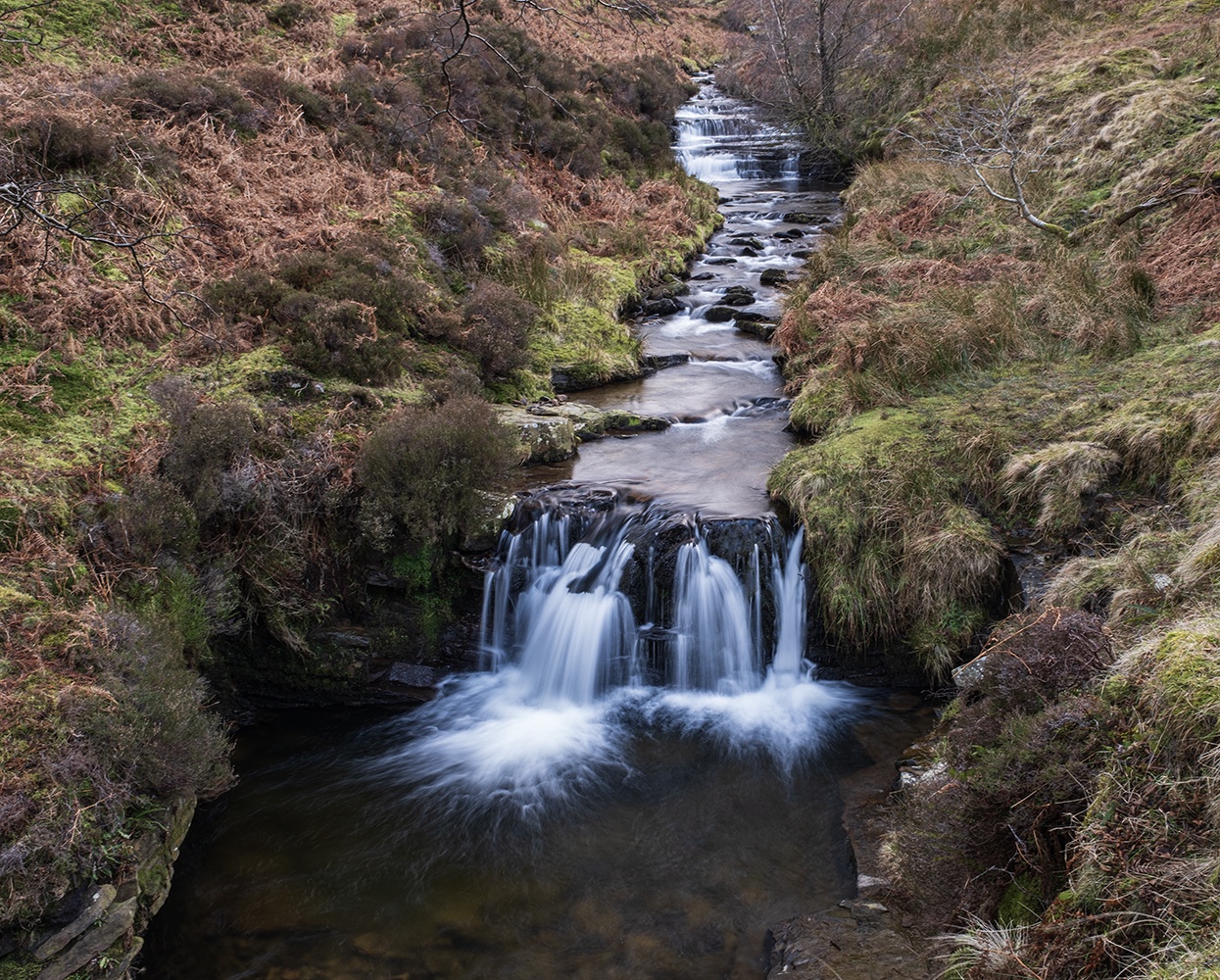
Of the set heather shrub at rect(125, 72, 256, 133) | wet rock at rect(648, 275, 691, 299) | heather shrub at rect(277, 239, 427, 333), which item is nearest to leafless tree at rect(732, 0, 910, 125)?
wet rock at rect(648, 275, 691, 299)

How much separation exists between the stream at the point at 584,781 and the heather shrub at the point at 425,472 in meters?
0.63

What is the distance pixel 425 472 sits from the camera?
21.7 ft

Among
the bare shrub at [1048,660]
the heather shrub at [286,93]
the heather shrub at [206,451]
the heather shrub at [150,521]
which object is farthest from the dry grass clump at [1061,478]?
the heather shrub at [286,93]

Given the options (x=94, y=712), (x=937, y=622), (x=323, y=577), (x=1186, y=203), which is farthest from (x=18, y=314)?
(x=1186, y=203)

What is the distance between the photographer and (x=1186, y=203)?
8875 mm

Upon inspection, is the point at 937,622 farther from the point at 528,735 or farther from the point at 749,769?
the point at 528,735

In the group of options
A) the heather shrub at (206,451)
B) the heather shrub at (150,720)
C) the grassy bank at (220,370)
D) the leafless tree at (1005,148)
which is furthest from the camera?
the leafless tree at (1005,148)

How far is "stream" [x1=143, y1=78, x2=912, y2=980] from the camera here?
15.3 feet

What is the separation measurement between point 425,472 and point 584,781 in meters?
2.79

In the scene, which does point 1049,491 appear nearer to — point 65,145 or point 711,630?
point 711,630

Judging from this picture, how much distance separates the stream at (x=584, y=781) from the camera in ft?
15.3

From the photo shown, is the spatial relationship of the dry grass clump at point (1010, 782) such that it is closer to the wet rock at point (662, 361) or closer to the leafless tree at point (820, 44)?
the wet rock at point (662, 361)

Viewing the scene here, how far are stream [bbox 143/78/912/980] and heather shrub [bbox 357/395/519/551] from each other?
0.63 metres

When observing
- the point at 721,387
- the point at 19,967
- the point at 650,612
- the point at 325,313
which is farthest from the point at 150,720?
the point at 721,387
